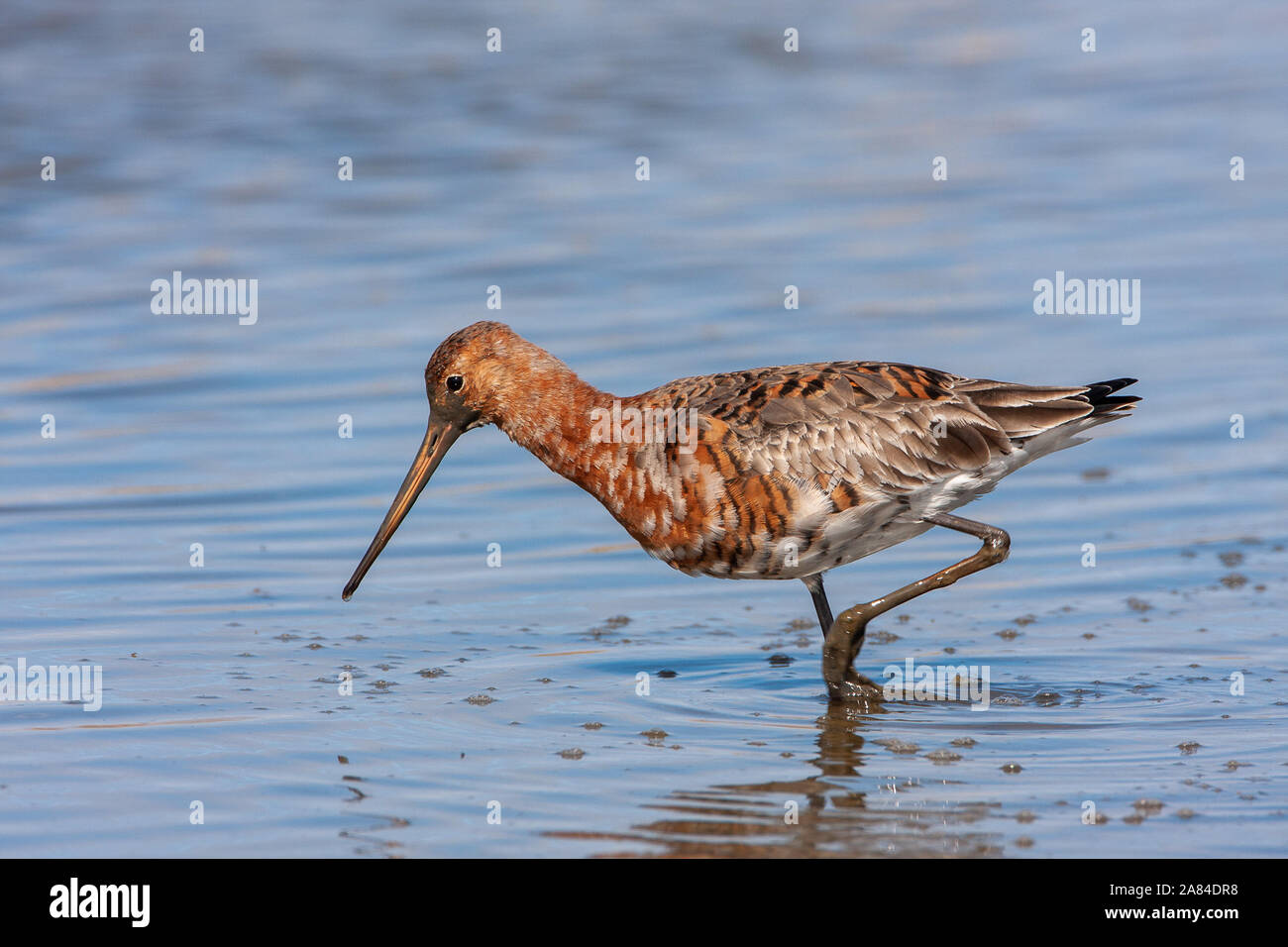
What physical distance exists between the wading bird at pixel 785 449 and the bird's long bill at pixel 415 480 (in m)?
0.01

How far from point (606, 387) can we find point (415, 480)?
134 inches

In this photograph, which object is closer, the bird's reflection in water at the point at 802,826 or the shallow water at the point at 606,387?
the bird's reflection in water at the point at 802,826

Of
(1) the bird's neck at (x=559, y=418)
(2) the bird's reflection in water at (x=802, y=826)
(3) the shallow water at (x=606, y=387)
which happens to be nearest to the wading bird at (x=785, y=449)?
(1) the bird's neck at (x=559, y=418)

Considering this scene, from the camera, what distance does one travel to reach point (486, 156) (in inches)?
698

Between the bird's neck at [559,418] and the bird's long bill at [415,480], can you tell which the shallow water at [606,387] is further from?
the bird's neck at [559,418]

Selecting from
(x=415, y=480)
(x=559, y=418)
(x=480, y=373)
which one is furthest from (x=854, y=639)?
(x=415, y=480)

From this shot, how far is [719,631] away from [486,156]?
1017 cm

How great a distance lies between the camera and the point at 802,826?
19.7ft

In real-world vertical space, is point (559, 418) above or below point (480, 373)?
below

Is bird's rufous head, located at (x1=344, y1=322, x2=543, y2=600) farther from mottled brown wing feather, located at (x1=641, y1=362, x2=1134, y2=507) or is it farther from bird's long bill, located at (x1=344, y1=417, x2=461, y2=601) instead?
mottled brown wing feather, located at (x1=641, y1=362, x2=1134, y2=507)

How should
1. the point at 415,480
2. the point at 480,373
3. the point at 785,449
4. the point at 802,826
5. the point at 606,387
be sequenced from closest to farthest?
the point at 802,826 < the point at 785,449 < the point at 480,373 < the point at 415,480 < the point at 606,387

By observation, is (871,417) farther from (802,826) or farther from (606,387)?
(606,387)

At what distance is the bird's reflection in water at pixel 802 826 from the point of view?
19.1ft

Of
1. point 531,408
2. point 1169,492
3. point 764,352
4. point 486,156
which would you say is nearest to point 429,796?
point 531,408
